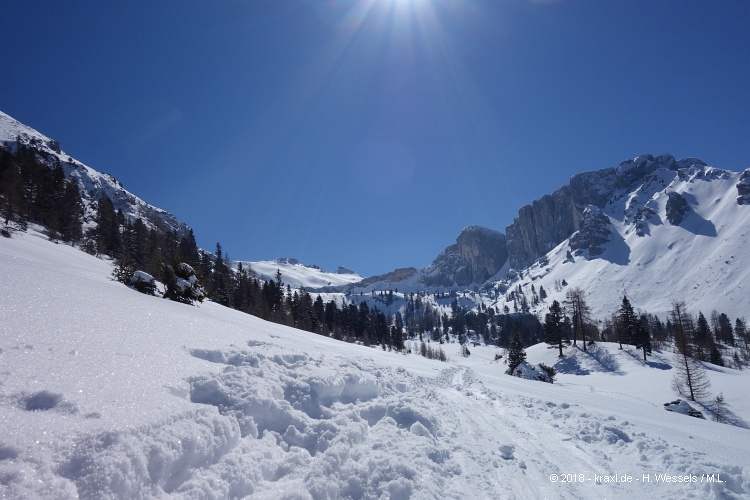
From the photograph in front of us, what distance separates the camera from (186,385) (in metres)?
5.52

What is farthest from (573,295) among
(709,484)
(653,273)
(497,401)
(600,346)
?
(653,273)

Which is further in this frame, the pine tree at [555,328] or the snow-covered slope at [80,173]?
the snow-covered slope at [80,173]

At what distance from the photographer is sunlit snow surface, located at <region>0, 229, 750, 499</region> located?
11.9 feet

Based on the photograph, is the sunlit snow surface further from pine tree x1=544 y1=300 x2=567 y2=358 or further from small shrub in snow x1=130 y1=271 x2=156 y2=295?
pine tree x1=544 y1=300 x2=567 y2=358

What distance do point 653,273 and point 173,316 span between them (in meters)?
245

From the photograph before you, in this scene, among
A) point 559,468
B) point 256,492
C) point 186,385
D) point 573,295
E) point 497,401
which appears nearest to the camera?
point 256,492

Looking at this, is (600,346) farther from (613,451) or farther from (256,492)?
(256,492)

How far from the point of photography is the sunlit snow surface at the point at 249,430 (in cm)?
363

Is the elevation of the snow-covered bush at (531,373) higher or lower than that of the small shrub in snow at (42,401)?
lower

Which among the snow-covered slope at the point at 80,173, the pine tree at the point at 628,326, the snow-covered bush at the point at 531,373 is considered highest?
the snow-covered slope at the point at 80,173

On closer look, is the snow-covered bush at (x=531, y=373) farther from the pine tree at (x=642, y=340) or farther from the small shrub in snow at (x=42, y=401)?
the small shrub in snow at (x=42, y=401)

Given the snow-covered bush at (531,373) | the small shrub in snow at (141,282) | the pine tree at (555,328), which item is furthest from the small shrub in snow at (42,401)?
the pine tree at (555,328)

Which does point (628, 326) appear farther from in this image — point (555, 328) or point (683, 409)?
point (683, 409)

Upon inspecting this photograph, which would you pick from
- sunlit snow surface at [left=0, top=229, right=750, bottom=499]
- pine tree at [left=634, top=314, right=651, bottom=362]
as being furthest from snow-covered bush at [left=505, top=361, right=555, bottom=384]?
sunlit snow surface at [left=0, top=229, right=750, bottom=499]
